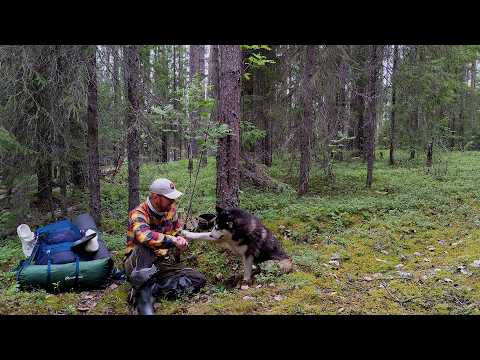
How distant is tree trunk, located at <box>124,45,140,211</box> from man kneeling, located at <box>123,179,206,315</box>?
2.87m

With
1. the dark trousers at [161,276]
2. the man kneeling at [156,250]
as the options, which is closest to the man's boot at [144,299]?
the man kneeling at [156,250]

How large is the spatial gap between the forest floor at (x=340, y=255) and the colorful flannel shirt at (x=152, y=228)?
2.54 feet

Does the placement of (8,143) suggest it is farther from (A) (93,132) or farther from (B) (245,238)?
(B) (245,238)

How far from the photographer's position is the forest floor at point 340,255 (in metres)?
5.00

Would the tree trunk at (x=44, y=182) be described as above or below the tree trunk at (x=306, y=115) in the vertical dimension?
below

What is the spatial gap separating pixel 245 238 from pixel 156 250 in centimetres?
144

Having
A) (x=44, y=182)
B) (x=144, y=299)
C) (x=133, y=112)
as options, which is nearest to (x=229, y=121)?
(x=133, y=112)

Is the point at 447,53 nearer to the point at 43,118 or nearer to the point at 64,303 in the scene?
the point at 43,118

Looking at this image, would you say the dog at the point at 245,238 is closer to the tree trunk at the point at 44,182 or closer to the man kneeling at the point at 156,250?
the man kneeling at the point at 156,250

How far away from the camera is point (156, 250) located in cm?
562

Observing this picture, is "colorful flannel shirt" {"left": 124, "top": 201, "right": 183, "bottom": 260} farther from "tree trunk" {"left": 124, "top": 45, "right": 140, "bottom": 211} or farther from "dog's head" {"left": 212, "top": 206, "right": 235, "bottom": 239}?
"tree trunk" {"left": 124, "top": 45, "right": 140, "bottom": 211}
